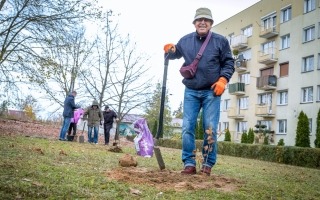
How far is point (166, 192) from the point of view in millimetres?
Answer: 3365

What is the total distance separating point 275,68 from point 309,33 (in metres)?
5.14

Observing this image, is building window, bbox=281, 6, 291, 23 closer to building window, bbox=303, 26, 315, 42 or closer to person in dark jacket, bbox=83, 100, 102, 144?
building window, bbox=303, 26, 315, 42

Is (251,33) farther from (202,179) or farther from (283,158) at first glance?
(202,179)

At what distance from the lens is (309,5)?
99.8 ft

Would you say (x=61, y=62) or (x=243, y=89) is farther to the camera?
(x=243, y=89)

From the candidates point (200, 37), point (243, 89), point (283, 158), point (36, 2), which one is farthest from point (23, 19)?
point (243, 89)

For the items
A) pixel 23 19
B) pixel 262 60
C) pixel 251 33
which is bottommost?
pixel 23 19

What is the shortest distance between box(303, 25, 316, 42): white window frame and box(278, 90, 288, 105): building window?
5.07m

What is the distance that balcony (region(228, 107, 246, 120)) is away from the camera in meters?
39.3

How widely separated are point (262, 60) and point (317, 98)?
795 centimetres

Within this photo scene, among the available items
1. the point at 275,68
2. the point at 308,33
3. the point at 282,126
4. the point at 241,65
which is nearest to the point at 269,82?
the point at 275,68

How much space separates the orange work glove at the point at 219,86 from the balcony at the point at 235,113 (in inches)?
1386

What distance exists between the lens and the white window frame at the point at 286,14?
109 ft

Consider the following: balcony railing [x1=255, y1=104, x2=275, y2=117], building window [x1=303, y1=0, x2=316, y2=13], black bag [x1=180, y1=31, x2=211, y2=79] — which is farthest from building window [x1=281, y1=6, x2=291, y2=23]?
black bag [x1=180, y1=31, x2=211, y2=79]
